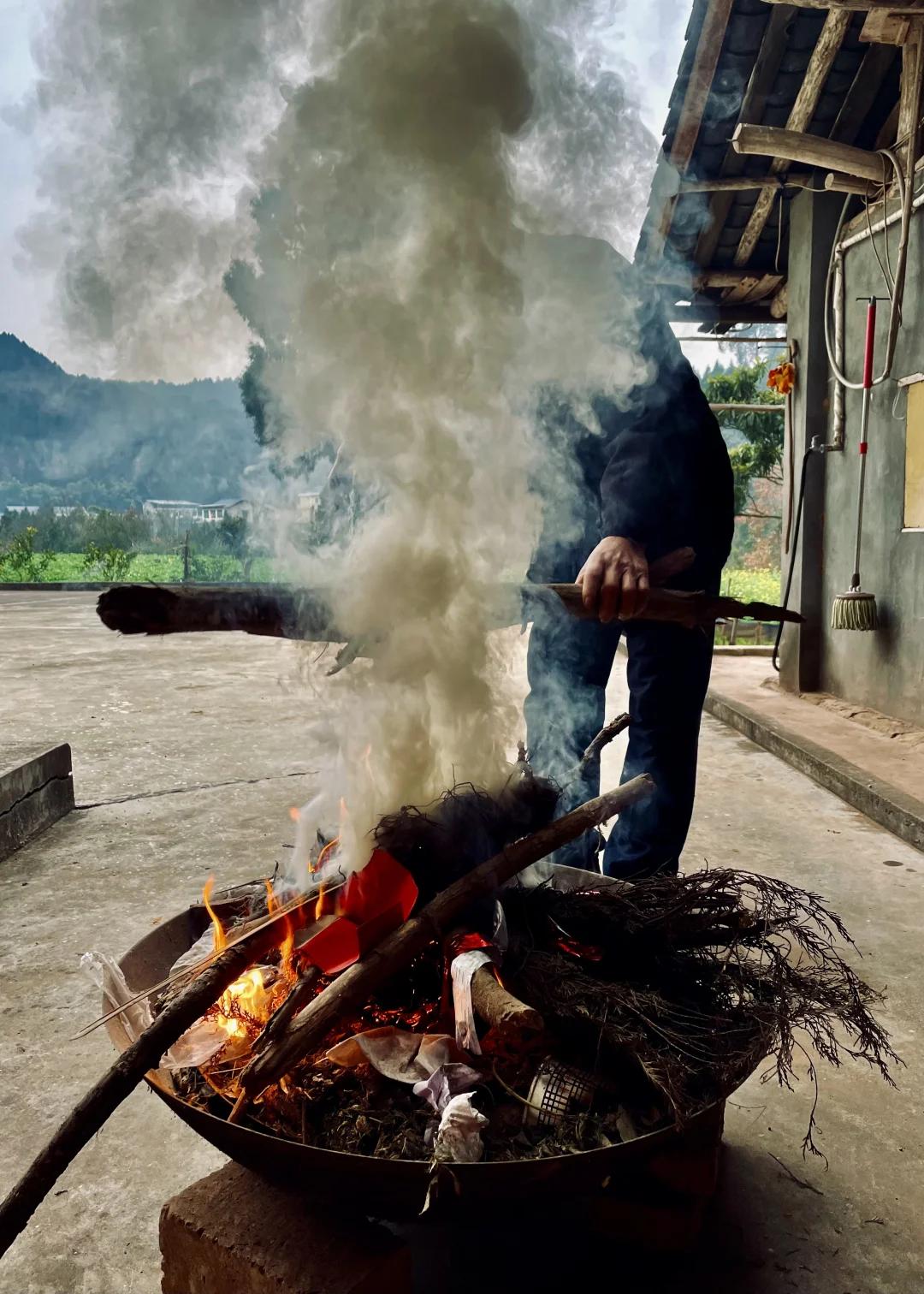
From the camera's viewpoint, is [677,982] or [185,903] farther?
[185,903]

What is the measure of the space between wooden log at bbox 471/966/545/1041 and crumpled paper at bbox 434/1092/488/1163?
12 centimetres

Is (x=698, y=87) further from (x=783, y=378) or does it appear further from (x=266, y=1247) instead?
(x=266, y=1247)

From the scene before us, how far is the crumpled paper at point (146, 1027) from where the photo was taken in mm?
1422

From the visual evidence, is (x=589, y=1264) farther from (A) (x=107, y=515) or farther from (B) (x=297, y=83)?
(A) (x=107, y=515)

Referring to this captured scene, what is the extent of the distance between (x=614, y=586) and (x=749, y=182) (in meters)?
6.32

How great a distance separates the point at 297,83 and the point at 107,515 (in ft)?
115

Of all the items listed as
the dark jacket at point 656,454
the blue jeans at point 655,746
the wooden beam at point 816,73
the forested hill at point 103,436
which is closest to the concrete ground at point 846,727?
the blue jeans at point 655,746

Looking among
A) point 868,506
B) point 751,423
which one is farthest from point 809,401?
point 751,423

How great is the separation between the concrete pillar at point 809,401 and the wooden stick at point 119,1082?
20.9 ft

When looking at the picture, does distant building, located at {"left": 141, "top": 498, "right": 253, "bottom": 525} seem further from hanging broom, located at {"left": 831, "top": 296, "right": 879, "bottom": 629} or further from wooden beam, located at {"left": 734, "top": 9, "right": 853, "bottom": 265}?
hanging broom, located at {"left": 831, "top": 296, "right": 879, "bottom": 629}

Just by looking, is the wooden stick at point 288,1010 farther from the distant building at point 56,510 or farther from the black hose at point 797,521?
the distant building at point 56,510

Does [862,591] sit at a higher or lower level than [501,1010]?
higher

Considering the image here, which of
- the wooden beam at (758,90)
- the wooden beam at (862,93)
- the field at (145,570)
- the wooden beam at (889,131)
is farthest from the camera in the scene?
the field at (145,570)

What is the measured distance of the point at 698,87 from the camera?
6.20 metres
